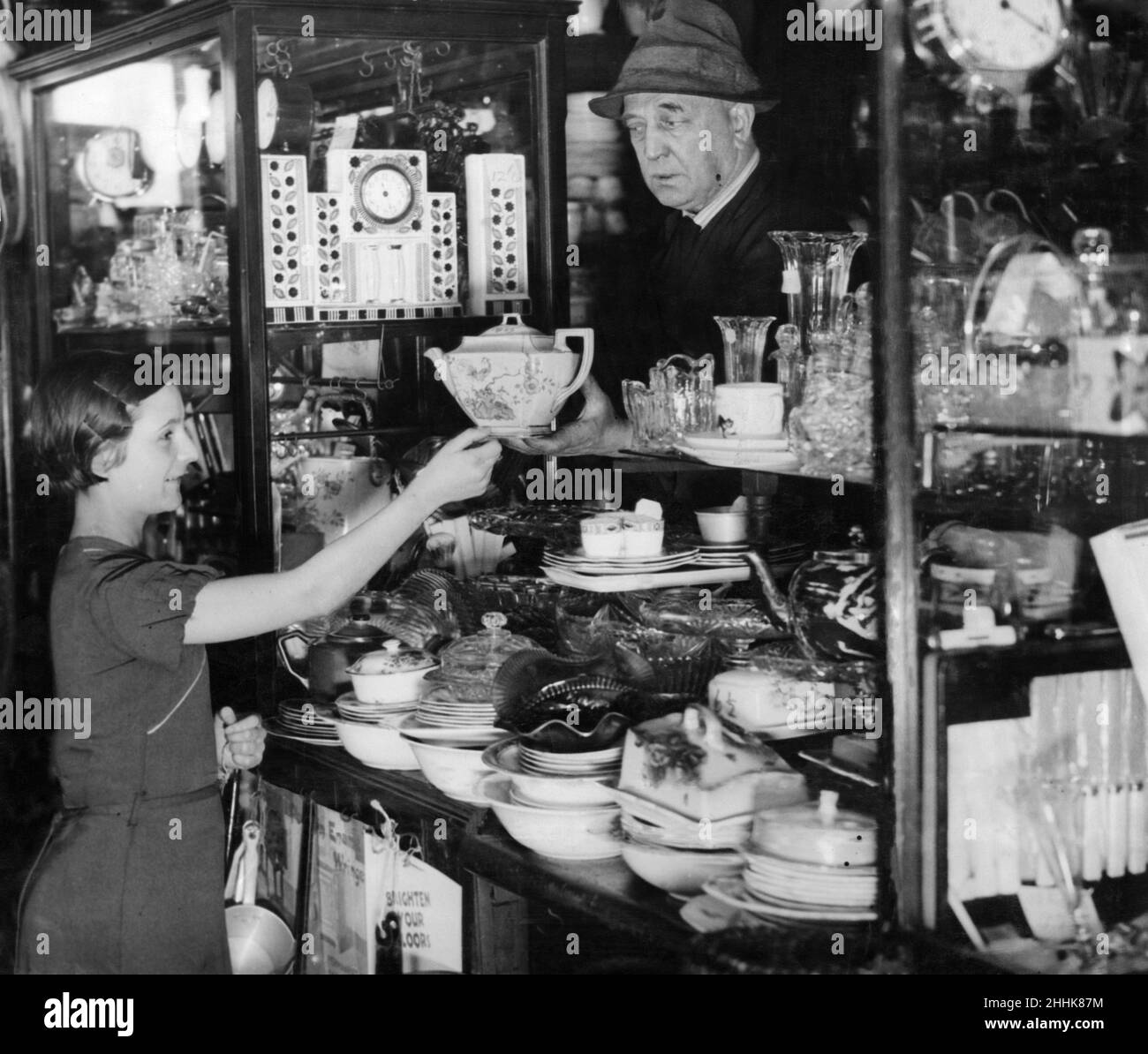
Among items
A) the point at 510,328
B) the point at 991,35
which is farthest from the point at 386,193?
the point at 991,35

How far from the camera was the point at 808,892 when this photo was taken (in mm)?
2098

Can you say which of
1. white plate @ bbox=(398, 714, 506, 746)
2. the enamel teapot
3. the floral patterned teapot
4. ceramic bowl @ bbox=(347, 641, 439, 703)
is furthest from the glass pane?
the enamel teapot

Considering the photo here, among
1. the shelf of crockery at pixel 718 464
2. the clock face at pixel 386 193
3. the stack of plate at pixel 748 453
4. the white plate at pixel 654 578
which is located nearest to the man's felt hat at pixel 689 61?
the clock face at pixel 386 193

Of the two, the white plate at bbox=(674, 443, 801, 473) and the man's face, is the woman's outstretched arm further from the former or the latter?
the man's face

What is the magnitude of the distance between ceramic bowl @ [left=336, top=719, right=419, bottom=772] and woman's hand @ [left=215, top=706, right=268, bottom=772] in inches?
6.0

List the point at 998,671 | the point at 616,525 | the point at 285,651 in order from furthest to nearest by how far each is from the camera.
Result: the point at 285,651
the point at 616,525
the point at 998,671

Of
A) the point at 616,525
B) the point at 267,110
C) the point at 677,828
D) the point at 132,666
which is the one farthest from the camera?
the point at 267,110

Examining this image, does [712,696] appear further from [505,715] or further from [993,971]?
[993,971]

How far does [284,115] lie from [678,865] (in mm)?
1614

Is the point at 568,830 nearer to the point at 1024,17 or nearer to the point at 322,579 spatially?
the point at 322,579

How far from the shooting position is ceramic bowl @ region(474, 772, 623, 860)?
2.30m
